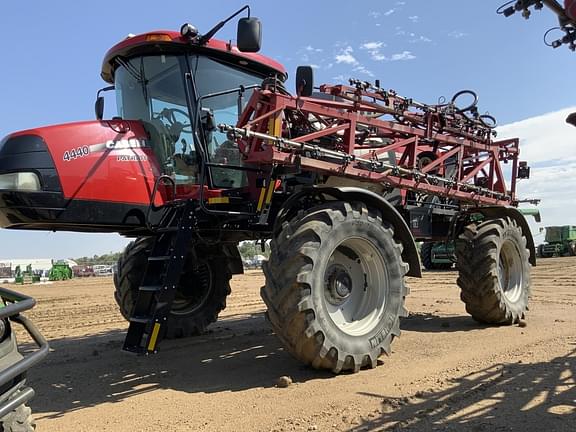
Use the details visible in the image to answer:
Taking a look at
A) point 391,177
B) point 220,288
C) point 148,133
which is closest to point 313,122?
point 391,177

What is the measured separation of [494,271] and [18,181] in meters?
5.74

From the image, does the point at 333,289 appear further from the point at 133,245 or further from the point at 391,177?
the point at 133,245

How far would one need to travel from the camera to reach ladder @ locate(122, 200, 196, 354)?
4.44m

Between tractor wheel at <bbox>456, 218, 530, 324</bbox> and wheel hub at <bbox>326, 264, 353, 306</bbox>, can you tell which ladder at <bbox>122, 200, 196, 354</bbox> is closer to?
wheel hub at <bbox>326, 264, 353, 306</bbox>

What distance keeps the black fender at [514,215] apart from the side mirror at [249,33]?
4.72 meters

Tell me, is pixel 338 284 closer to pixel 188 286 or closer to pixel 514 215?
pixel 188 286

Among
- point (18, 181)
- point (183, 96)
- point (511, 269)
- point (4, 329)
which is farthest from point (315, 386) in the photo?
point (511, 269)

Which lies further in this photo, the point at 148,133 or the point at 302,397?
the point at 148,133

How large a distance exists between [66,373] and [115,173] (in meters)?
2.13

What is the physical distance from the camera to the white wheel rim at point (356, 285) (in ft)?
16.2

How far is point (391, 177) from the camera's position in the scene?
19.0 ft

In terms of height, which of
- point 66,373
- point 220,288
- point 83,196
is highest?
point 83,196

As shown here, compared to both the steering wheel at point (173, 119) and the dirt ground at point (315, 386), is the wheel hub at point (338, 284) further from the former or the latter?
the steering wheel at point (173, 119)

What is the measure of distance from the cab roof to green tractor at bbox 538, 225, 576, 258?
34700 mm
